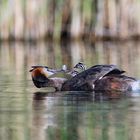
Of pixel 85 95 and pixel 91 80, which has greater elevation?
pixel 91 80

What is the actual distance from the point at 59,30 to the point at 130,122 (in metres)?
12.0

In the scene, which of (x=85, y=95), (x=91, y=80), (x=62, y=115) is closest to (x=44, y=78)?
(x=91, y=80)

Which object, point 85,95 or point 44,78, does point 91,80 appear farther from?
point 44,78

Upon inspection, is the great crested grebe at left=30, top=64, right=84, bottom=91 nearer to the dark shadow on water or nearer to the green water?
the green water

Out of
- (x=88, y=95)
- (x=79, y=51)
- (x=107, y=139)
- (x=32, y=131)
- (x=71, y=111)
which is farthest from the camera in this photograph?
(x=79, y=51)

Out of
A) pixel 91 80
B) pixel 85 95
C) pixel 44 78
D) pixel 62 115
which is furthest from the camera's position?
pixel 44 78

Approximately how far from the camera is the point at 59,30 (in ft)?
57.1

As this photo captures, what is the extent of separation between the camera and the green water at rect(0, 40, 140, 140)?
5023 mm

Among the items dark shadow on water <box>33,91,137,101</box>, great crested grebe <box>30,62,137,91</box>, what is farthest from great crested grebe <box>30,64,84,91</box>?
dark shadow on water <box>33,91,137,101</box>

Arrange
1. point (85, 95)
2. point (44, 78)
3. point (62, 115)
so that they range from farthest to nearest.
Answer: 1. point (44, 78)
2. point (85, 95)
3. point (62, 115)

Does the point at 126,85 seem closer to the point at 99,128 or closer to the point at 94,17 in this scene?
the point at 99,128

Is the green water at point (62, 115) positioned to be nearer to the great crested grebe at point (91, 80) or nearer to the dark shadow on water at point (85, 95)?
the dark shadow on water at point (85, 95)

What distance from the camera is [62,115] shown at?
5.89 m

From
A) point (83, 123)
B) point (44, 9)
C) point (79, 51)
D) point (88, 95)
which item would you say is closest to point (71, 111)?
point (83, 123)
